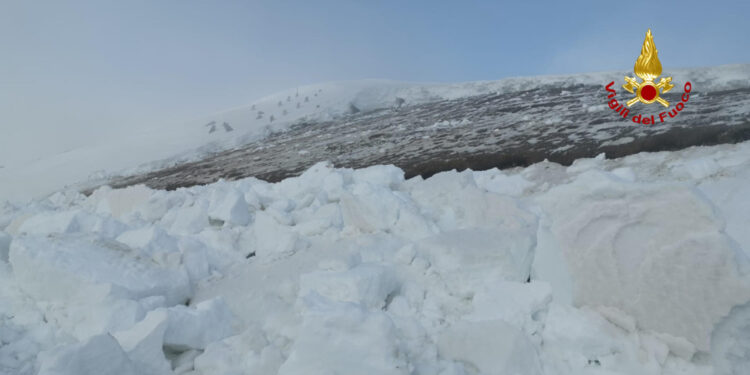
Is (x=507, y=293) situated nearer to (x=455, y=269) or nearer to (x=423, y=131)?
(x=455, y=269)

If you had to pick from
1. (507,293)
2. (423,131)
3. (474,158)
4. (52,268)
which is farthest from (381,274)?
(423,131)

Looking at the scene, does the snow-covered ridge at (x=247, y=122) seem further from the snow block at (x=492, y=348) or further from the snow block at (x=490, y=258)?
the snow block at (x=492, y=348)

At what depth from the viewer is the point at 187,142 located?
4059 centimetres

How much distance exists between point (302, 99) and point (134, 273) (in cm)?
5185

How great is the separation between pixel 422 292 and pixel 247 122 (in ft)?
150

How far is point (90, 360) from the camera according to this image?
238 centimetres

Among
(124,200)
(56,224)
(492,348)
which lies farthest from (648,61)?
(124,200)

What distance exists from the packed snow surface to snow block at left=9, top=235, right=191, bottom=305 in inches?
0.7

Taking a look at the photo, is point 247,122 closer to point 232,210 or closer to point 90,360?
point 232,210

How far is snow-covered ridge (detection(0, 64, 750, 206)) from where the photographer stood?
31438 millimetres

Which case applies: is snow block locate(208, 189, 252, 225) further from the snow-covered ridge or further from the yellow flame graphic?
the snow-covered ridge

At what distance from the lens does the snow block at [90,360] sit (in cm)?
229

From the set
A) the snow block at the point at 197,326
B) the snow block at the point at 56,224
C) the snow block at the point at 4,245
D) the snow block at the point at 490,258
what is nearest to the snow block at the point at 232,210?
the snow block at the point at 56,224

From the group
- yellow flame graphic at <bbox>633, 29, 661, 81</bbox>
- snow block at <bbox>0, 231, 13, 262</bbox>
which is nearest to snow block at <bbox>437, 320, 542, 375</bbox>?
snow block at <bbox>0, 231, 13, 262</bbox>
